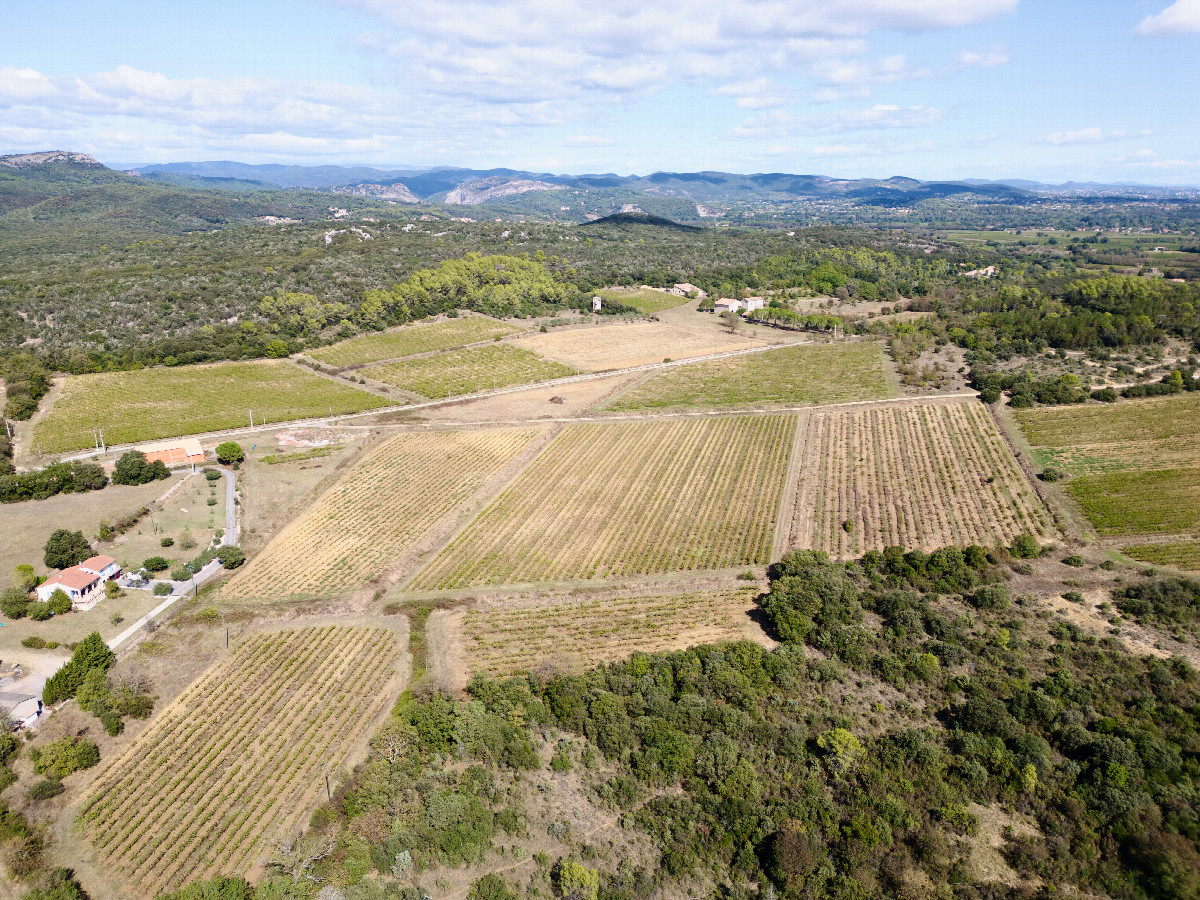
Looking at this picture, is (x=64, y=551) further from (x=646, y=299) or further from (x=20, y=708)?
(x=646, y=299)

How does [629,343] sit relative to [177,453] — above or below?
above

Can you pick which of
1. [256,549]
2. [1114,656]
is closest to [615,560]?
[256,549]

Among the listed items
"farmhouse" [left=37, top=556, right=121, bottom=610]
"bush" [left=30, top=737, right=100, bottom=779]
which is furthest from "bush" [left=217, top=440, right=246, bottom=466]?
"bush" [left=30, top=737, right=100, bottom=779]

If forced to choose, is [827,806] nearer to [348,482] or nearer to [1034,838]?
[1034,838]

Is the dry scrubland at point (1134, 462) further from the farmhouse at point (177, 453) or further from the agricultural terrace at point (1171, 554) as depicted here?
the farmhouse at point (177, 453)

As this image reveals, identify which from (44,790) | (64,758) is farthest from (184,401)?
(44,790)

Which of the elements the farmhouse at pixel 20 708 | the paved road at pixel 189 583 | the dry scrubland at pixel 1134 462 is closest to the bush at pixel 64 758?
the farmhouse at pixel 20 708

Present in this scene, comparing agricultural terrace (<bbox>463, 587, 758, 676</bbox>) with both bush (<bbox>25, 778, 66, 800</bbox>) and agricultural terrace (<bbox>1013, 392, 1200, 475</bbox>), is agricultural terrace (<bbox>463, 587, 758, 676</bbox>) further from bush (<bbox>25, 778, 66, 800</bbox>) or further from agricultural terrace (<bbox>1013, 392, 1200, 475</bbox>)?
agricultural terrace (<bbox>1013, 392, 1200, 475</bbox>)
